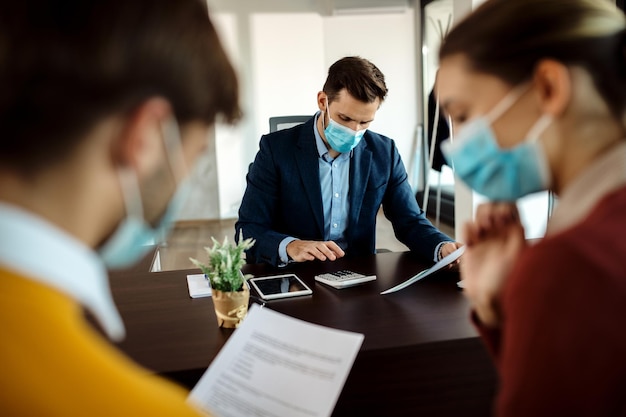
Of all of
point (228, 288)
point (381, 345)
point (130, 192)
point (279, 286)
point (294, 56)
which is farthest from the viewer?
point (294, 56)

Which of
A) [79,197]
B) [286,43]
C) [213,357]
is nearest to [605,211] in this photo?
[79,197]

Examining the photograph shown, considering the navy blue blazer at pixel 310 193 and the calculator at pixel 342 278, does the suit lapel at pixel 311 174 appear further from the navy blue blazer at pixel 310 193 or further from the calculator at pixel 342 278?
the calculator at pixel 342 278

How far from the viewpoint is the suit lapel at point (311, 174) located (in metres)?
2.19

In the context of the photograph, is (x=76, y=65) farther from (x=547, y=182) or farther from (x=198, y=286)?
(x=198, y=286)

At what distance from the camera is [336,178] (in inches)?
89.9

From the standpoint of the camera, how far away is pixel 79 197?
54cm

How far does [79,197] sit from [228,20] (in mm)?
5927

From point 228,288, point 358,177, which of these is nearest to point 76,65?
point 228,288

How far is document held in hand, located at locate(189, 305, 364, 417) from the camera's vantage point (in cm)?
95

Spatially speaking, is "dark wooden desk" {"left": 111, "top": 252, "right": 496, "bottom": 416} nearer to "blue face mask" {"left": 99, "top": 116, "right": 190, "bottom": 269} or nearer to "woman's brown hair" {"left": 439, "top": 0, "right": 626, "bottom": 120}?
"blue face mask" {"left": 99, "top": 116, "right": 190, "bottom": 269}

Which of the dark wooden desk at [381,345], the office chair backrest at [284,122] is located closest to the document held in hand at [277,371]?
the dark wooden desk at [381,345]

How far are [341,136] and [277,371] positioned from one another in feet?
4.34

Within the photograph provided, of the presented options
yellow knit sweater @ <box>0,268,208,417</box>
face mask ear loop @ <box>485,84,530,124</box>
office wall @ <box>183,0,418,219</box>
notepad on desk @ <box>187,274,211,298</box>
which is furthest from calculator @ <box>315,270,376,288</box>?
office wall @ <box>183,0,418,219</box>

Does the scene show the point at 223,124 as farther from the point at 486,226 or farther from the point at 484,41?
the point at 486,226
